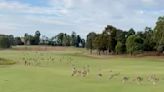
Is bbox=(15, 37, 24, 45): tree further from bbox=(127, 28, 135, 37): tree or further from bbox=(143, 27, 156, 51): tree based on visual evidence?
bbox=(143, 27, 156, 51): tree

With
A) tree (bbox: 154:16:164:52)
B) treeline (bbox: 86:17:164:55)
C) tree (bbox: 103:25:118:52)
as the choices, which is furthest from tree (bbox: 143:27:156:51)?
tree (bbox: 103:25:118:52)

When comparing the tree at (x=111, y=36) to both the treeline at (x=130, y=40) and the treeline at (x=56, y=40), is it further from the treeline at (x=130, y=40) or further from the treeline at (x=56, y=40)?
the treeline at (x=56, y=40)

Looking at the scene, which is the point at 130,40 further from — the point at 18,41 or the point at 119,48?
the point at 18,41

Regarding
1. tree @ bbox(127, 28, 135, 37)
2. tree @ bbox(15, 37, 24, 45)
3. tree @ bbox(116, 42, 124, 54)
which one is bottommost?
tree @ bbox(116, 42, 124, 54)

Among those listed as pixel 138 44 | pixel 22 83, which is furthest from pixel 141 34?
pixel 22 83

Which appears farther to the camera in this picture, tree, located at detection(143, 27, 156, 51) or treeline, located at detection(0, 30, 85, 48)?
treeline, located at detection(0, 30, 85, 48)

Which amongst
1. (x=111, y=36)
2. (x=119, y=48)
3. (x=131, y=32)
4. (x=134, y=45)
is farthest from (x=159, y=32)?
(x=131, y=32)

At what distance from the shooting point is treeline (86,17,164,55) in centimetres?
7144

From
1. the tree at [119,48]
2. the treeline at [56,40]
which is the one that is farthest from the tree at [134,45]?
the treeline at [56,40]

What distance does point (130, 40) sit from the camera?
242 feet

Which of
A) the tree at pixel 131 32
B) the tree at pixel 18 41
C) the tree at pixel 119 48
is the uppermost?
the tree at pixel 131 32

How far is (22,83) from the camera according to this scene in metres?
22.2

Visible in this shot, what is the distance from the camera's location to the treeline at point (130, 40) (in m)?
71.4

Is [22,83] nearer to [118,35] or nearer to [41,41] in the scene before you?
[118,35]
